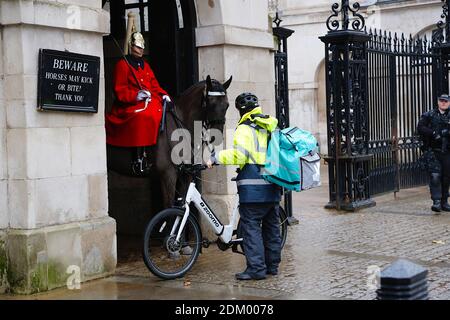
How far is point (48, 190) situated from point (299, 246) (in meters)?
3.60

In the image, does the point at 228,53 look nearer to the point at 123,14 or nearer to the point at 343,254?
the point at 123,14

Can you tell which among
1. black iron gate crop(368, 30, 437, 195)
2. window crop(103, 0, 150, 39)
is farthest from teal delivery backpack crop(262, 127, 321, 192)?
black iron gate crop(368, 30, 437, 195)

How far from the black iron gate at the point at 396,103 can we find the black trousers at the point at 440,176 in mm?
1780

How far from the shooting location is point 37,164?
24.2ft

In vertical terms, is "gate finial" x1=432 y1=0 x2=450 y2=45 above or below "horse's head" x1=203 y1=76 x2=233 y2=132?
above

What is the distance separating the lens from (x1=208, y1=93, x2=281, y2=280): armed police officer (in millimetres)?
7715

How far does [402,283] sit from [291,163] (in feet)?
9.99

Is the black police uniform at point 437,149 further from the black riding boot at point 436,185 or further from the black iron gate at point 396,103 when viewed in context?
the black iron gate at point 396,103

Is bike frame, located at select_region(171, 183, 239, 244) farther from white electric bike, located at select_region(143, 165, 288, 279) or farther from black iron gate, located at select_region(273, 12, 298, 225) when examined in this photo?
black iron gate, located at select_region(273, 12, 298, 225)

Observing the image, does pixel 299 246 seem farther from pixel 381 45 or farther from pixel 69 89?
pixel 381 45

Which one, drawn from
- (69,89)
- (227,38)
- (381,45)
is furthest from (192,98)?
(381,45)

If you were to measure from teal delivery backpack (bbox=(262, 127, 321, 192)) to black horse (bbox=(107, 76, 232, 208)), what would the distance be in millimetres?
1295

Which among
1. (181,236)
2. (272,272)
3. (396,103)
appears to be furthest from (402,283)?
(396,103)

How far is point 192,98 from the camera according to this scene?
30.0 ft
